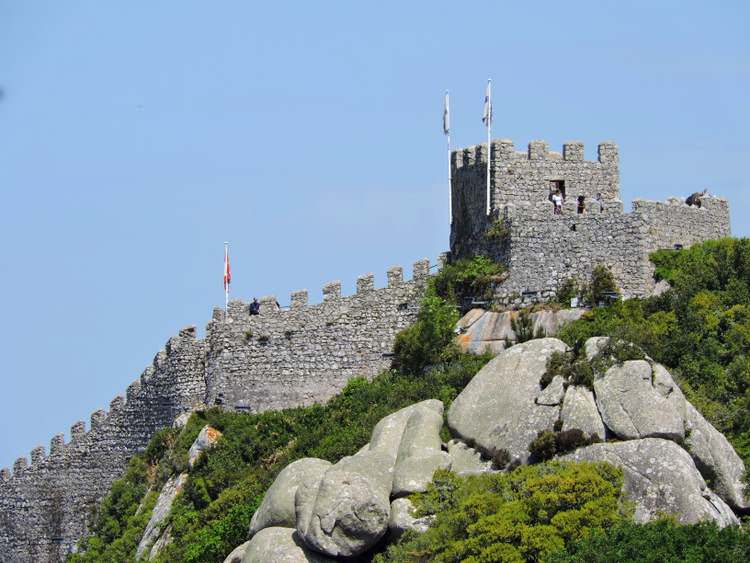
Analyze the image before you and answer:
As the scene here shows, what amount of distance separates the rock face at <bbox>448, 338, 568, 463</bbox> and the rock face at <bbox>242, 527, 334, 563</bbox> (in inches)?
177

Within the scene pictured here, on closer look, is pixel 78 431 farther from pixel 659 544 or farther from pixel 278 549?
pixel 659 544

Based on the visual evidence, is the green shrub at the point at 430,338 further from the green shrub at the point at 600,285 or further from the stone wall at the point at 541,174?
the green shrub at the point at 600,285

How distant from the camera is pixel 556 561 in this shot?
150ft

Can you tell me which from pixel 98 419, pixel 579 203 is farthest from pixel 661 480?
pixel 98 419

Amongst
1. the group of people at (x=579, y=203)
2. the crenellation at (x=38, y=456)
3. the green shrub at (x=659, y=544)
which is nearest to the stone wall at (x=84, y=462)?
the crenellation at (x=38, y=456)

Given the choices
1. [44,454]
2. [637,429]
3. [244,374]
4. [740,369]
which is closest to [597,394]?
[637,429]

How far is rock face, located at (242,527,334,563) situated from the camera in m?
50.2

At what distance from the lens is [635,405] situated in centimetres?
4997

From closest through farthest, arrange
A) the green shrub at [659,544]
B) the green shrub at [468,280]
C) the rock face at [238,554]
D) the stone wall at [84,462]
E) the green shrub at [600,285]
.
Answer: the green shrub at [659,544] → the rock face at [238,554] → the green shrub at [600,285] → the green shrub at [468,280] → the stone wall at [84,462]

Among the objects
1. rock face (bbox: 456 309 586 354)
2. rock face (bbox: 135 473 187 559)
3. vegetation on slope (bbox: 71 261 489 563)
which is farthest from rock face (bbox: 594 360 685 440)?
rock face (bbox: 135 473 187 559)

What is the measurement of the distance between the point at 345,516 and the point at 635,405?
687 cm

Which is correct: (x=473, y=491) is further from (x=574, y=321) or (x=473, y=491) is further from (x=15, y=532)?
(x=15, y=532)

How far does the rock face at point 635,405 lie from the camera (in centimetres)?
4950

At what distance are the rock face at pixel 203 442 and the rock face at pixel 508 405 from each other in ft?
29.5
